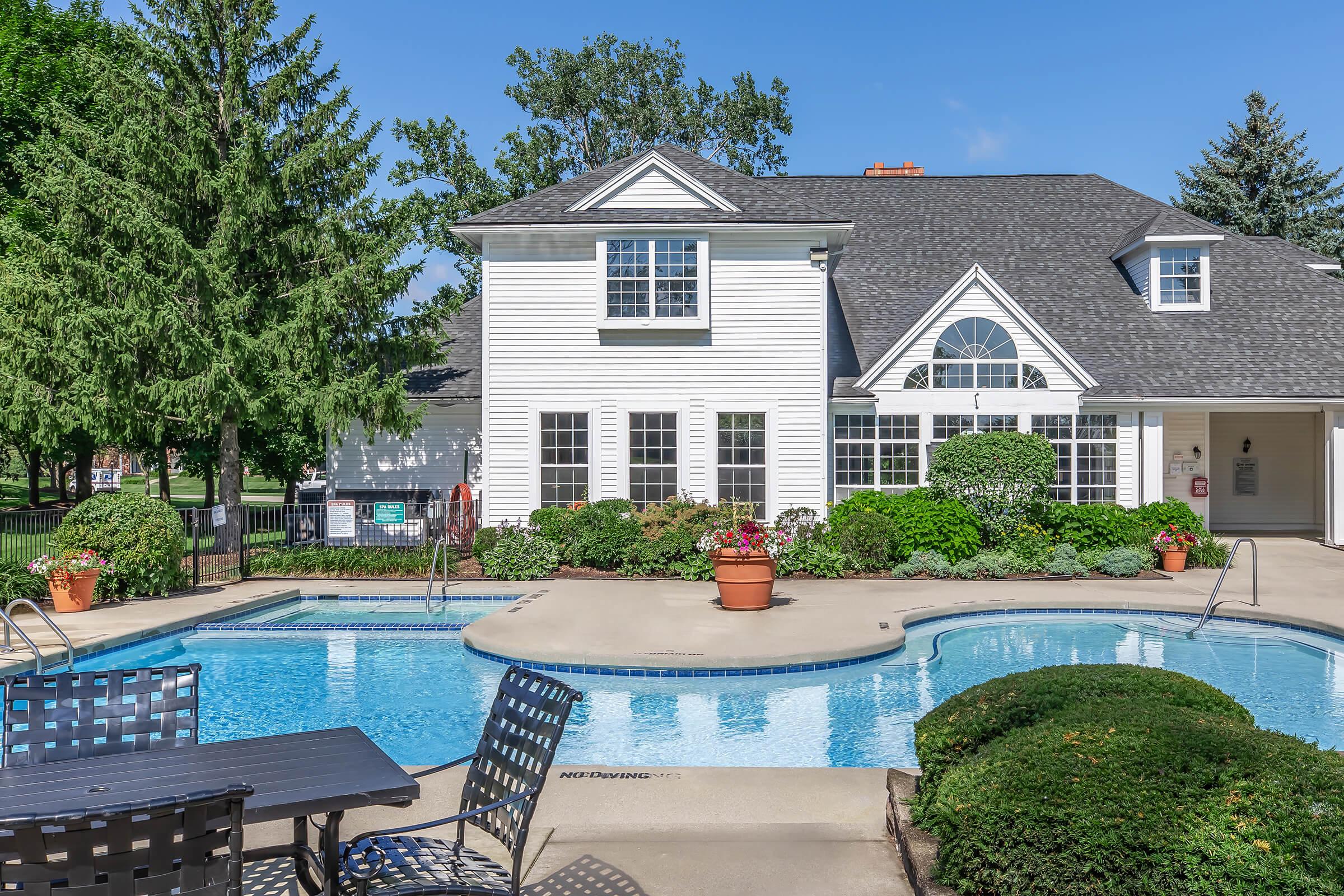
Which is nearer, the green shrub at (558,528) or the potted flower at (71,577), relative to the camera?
the potted flower at (71,577)

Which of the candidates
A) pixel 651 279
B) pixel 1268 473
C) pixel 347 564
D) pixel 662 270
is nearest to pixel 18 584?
pixel 347 564

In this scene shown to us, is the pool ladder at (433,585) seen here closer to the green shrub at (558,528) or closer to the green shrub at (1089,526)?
the green shrub at (558,528)

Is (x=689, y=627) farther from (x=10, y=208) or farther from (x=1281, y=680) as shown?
(x=10, y=208)

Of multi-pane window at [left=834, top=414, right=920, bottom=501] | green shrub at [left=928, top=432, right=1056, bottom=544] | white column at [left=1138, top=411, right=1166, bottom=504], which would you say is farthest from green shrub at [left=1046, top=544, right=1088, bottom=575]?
white column at [left=1138, top=411, right=1166, bottom=504]

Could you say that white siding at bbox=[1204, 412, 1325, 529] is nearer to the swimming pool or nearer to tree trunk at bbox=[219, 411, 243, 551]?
the swimming pool

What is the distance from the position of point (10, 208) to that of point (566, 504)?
17.8 metres

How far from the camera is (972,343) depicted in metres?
18.9

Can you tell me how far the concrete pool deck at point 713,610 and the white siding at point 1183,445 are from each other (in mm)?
4147

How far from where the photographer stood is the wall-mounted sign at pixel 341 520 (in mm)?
15828

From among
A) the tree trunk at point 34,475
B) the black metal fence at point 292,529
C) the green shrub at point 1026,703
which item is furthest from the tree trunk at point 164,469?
the green shrub at point 1026,703

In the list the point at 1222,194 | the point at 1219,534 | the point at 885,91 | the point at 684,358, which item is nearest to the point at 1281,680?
the point at 684,358

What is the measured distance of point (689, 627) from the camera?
1146 centimetres

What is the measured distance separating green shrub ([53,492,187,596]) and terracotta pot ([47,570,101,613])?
20.0 inches

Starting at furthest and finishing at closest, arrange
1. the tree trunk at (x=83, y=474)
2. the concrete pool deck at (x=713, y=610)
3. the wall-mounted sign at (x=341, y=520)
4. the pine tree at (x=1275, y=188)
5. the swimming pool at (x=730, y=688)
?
the pine tree at (x=1275, y=188) → the tree trunk at (x=83, y=474) → the wall-mounted sign at (x=341, y=520) → the concrete pool deck at (x=713, y=610) → the swimming pool at (x=730, y=688)
